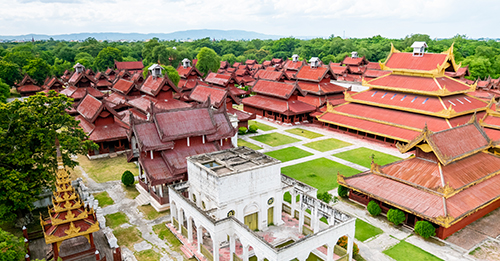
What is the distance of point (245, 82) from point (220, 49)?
94.4 meters

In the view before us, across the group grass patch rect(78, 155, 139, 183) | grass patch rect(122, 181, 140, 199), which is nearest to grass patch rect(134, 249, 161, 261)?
grass patch rect(122, 181, 140, 199)

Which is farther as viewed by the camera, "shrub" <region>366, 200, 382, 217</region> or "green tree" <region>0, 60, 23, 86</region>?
"green tree" <region>0, 60, 23, 86</region>

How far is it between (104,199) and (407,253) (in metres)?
Result: 24.2

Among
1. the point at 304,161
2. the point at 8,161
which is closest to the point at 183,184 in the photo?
the point at 8,161

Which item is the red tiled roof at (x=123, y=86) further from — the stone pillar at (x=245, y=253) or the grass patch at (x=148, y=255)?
the stone pillar at (x=245, y=253)

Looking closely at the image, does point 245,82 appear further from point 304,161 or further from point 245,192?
point 245,192

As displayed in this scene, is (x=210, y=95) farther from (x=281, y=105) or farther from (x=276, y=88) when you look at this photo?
(x=276, y=88)

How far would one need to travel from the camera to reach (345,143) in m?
42.2

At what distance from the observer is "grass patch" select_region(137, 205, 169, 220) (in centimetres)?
2500

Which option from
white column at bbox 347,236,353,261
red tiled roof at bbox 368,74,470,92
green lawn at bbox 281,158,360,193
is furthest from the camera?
red tiled roof at bbox 368,74,470,92

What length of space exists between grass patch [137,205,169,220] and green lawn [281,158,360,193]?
43.9 feet

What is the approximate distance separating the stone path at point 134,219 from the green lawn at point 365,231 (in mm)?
12263

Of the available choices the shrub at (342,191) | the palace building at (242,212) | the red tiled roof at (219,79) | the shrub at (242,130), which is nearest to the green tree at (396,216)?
the shrub at (342,191)

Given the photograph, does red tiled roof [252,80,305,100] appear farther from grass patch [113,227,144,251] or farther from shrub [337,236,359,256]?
grass patch [113,227,144,251]
